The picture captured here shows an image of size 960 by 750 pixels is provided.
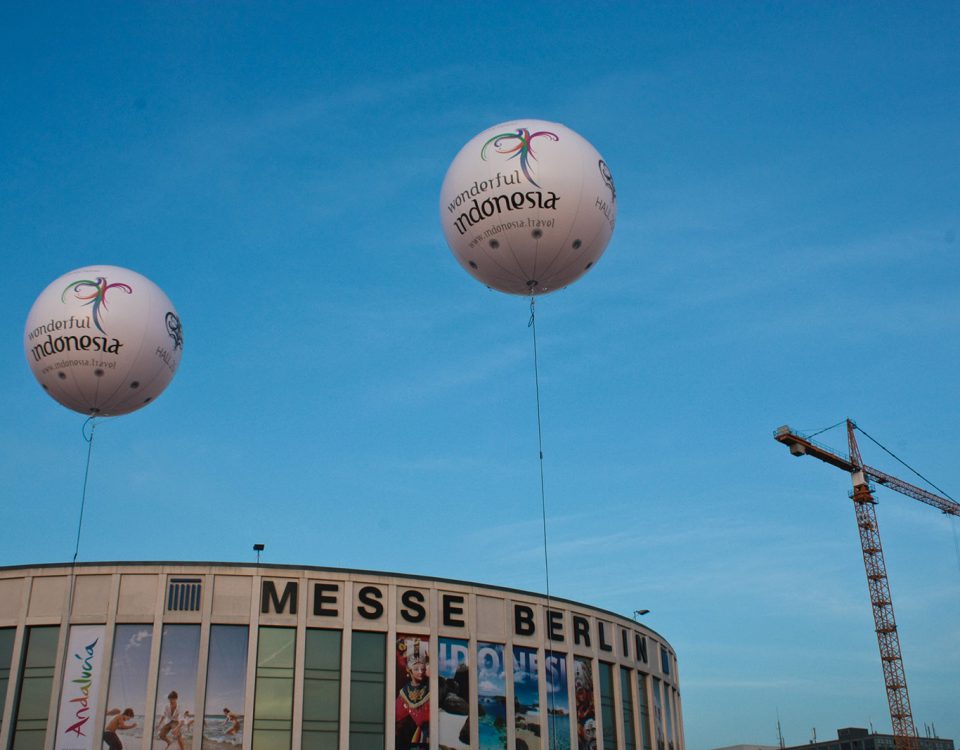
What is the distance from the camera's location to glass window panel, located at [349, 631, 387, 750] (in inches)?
1435

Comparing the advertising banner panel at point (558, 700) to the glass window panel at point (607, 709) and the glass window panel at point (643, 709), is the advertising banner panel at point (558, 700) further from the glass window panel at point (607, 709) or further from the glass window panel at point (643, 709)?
the glass window panel at point (643, 709)

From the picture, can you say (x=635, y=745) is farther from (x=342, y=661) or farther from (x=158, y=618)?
(x=158, y=618)

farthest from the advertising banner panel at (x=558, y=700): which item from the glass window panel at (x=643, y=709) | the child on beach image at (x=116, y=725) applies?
the child on beach image at (x=116, y=725)

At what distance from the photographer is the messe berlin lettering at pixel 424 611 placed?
122 feet

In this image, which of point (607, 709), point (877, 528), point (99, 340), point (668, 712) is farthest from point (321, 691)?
point (877, 528)

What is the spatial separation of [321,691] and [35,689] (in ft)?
31.7

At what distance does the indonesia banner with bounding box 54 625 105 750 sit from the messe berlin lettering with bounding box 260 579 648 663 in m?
5.75

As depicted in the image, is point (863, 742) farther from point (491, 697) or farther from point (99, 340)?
point (99, 340)

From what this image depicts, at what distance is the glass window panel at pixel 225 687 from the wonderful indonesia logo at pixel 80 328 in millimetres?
13948

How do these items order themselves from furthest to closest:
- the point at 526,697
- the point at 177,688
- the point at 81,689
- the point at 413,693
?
the point at 526,697, the point at 413,693, the point at 177,688, the point at 81,689

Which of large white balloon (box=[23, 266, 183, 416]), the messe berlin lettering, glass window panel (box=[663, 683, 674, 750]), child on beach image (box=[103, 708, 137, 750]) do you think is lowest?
child on beach image (box=[103, 708, 137, 750])

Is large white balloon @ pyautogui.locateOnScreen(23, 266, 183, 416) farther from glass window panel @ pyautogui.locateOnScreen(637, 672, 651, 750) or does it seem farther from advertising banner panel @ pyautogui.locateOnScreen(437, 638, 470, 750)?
glass window panel @ pyautogui.locateOnScreen(637, 672, 651, 750)

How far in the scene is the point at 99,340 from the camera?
84.6 feet

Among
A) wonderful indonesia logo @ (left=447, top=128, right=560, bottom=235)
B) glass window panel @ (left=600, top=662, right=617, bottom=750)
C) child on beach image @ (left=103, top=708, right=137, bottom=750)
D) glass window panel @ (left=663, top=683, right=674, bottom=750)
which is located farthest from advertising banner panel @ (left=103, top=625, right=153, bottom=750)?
glass window panel @ (left=663, top=683, right=674, bottom=750)
